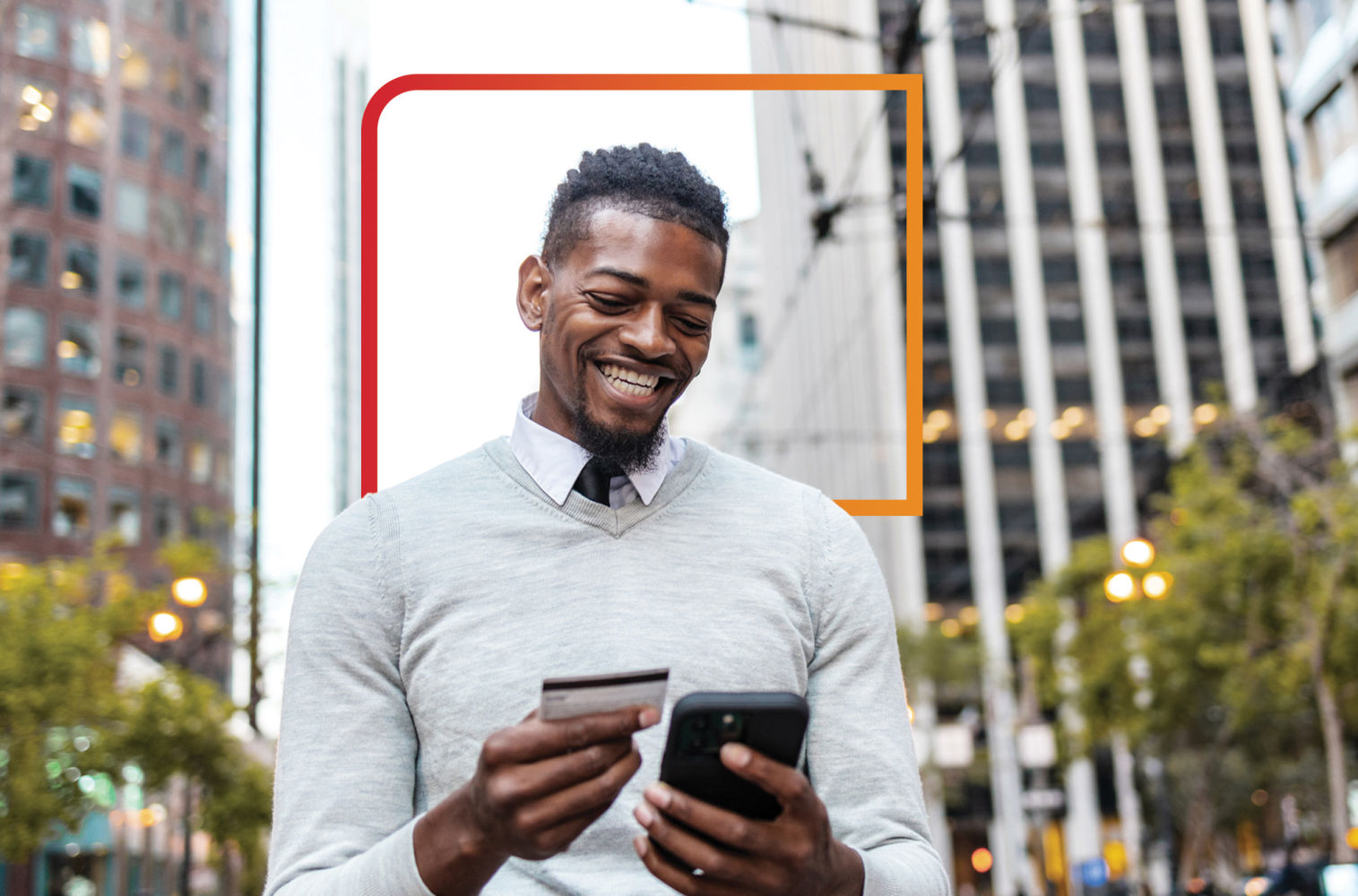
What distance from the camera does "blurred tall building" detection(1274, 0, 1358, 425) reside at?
30.5m

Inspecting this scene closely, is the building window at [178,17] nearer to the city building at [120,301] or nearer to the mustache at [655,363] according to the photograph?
the city building at [120,301]

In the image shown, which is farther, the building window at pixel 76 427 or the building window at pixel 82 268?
the building window at pixel 82 268

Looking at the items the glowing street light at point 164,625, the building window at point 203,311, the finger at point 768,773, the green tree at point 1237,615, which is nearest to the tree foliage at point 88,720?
the glowing street light at point 164,625

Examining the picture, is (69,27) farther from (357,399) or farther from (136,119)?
(357,399)

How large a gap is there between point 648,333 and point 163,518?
55.0 metres

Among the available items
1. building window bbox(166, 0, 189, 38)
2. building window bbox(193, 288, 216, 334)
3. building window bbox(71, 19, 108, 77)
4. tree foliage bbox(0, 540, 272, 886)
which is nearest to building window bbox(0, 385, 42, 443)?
building window bbox(193, 288, 216, 334)

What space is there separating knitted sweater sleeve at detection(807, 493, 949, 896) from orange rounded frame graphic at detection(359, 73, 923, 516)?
273 millimetres

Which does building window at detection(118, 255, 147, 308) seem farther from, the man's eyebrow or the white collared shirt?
the man's eyebrow

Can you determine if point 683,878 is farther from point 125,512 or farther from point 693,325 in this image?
point 125,512

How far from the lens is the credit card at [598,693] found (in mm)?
1501

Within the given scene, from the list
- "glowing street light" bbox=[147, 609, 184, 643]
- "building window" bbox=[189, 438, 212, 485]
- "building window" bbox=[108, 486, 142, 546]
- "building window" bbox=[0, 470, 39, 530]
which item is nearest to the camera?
"glowing street light" bbox=[147, 609, 184, 643]

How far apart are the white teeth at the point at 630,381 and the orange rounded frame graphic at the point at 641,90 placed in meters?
0.47

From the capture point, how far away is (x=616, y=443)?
212cm

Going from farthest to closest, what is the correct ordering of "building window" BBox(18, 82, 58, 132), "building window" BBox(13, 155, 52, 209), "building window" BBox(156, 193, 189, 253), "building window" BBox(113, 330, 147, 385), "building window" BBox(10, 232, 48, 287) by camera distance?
"building window" BBox(156, 193, 189, 253) < "building window" BBox(113, 330, 147, 385) < "building window" BBox(10, 232, 48, 287) < "building window" BBox(13, 155, 52, 209) < "building window" BBox(18, 82, 58, 132)
